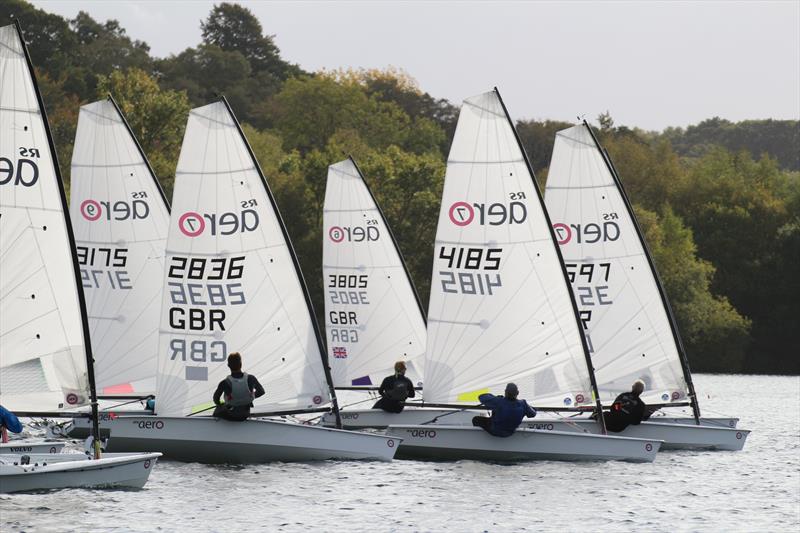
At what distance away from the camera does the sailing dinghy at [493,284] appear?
27.6 meters

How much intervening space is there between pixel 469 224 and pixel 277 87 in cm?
9978

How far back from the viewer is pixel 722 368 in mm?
75562

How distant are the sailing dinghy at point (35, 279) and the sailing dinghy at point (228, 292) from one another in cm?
512

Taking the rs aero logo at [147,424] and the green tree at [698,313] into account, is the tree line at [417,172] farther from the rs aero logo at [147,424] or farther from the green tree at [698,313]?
the rs aero logo at [147,424]

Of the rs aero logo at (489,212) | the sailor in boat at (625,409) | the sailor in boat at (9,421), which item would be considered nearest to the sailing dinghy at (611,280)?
the sailor in boat at (625,409)

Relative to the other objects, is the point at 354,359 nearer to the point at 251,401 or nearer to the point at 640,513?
the point at 251,401

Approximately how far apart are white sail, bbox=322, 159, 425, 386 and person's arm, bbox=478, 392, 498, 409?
A: 9.28 metres

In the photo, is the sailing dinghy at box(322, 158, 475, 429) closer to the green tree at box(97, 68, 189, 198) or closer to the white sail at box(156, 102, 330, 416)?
the white sail at box(156, 102, 330, 416)

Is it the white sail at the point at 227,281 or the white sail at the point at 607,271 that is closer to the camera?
the white sail at the point at 227,281

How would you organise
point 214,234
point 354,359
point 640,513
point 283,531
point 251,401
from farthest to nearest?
1. point 354,359
2. point 214,234
3. point 251,401
4. point 640,513
5. point 283,531

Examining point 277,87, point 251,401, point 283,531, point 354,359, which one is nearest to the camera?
point 283,531

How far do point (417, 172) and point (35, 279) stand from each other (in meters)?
55.7

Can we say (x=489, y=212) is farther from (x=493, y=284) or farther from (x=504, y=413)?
(x=504, y=413)

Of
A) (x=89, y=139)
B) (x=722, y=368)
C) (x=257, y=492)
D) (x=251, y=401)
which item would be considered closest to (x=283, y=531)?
(x=257, y=492)
